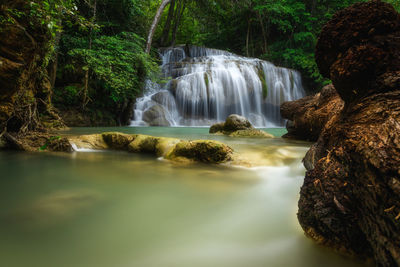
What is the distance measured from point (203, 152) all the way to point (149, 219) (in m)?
2.04

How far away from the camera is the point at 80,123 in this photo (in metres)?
10.3

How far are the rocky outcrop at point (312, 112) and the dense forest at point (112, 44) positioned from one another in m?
4.50

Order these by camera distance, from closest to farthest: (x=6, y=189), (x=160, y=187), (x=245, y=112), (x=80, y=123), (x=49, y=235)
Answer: (x=49, y=235) < (x=6, y=189) < (x=160, y=187) < (x=80, y=123) < (x=245, y=112)

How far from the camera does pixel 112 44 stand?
8672 mm

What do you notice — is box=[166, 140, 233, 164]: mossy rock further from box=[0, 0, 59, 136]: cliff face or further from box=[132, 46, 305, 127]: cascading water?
box=[132, 46, 305, 127]: cascading water

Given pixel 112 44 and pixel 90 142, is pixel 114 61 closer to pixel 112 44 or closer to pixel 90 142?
pixel 112 44

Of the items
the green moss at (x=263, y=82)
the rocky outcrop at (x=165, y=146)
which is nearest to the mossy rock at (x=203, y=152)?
the rocky outcrop at (x=165, y=146)

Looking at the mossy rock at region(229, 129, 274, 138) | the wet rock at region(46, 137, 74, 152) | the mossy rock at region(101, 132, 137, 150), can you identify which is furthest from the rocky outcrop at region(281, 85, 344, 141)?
the wet rock at region(46, 137, 74, 152)

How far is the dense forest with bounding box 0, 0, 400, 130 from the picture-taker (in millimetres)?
3205

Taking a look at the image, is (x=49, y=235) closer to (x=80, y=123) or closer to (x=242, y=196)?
(x=242, y=196)

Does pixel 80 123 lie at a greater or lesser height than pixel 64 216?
greater

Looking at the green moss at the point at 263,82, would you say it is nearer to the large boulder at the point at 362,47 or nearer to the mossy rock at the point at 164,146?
the mossy rock at the point at 164,146

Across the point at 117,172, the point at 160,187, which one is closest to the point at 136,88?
the point at 117,172

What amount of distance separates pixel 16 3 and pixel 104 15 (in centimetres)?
866
